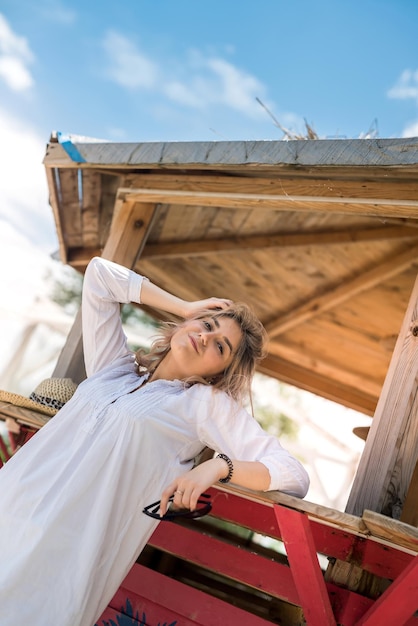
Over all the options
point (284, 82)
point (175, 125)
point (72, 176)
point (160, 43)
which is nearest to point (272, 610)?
point (72, 176)

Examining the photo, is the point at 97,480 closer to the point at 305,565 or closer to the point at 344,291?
the point at 305,565

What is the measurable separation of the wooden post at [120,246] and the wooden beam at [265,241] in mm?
1015

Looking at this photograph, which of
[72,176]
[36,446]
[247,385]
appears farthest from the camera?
[72,176]

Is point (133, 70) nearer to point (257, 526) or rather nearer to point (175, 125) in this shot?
point (175, 125)

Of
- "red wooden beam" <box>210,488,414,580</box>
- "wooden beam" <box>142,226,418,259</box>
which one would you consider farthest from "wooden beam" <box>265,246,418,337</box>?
"red wooden beam" <box>210,488,414,580</box>

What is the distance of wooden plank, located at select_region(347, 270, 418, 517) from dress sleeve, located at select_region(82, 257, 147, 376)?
41.1 inches

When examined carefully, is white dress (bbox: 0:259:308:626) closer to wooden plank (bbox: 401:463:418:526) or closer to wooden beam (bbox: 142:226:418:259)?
wooden plank (bbox: 401:463:418:526)

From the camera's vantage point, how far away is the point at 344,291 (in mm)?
5754

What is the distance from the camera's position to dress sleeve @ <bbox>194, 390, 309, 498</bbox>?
208 centimetres

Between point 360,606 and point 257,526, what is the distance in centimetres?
54

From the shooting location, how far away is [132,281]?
277 cm

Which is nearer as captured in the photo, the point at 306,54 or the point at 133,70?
the point at 306,54

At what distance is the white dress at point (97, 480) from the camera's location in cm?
210

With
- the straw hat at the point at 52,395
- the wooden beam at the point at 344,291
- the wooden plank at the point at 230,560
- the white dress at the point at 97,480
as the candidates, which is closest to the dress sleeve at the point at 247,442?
the white dress at the point at 97,480
